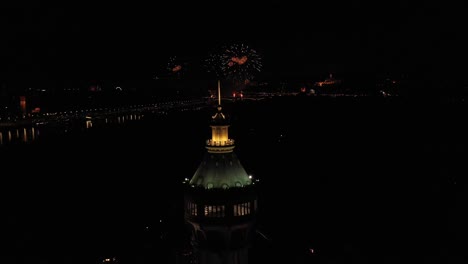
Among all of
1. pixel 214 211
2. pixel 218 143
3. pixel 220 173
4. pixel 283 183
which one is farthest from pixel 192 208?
pixel 283 183

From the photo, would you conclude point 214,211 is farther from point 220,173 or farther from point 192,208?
point 220,173

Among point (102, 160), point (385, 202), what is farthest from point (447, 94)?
point (102, 160)

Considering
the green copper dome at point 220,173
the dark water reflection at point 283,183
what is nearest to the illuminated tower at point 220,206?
the green copper dome at point 220,173

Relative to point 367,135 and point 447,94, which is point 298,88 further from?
point 447,94

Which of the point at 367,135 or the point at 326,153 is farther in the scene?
the point at 367,135

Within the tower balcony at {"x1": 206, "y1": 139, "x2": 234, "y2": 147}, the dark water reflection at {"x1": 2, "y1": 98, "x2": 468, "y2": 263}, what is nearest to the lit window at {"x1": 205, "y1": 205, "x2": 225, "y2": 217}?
the tower balcony at {"x1": 206, "y1": 139, "x2": 234, "y2": 147}

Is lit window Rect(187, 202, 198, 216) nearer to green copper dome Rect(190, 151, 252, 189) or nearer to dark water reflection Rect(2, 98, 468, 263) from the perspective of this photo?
green copper dome Rect(190, 151, 252, 189)

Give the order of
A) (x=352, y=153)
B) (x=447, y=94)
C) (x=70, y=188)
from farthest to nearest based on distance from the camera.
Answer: (x=447, y=94), (x=352, y=153), (x=70, y=188)
